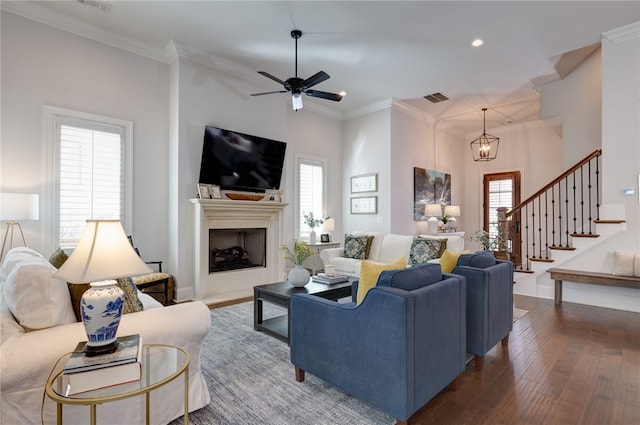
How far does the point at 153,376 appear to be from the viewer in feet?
4.85

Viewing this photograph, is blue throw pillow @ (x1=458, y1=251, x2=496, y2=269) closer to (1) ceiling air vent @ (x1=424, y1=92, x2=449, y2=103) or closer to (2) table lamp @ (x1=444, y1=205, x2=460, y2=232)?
(1) ceiling air vent @ (x1=424, y1=92, x2=449, y2=103)

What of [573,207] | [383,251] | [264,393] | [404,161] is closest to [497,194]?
[573,207]

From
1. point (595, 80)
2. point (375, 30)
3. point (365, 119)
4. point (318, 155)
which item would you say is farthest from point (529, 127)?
point (375, 30)

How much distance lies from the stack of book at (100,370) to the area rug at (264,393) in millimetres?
747

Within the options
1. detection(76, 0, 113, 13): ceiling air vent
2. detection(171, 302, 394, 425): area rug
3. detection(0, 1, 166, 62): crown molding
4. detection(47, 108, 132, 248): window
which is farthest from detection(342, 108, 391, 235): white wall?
detection(76, 0, 113, 13): ceiling air vent

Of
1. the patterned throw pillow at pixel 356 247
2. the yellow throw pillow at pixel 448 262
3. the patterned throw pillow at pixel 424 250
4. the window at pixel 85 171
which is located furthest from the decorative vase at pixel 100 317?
the patterned throw pillow at pixel 356 247

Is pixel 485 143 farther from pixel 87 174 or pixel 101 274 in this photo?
pixel 101 274

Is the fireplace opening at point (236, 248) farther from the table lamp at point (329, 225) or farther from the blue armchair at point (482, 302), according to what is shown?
the blue armchair at point (482, 302)

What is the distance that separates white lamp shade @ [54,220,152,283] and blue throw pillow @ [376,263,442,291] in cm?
131

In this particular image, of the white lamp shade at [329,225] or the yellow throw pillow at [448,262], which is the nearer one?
the yellow throw pillow at [448,262]

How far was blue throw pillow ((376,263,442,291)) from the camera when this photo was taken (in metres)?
1.90

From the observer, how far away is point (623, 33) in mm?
4180

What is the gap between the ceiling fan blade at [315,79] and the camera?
12.0 feet

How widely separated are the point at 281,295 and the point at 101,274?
1828 mm
